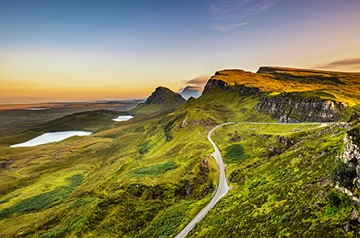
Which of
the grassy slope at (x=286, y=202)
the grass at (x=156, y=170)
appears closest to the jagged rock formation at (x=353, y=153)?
the grassy slope at (x=286, y=202)

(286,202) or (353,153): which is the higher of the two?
(353,153)

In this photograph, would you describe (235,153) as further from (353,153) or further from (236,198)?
(353,153)

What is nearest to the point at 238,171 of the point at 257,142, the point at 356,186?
the point at 257,142

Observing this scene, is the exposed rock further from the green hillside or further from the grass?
the grass

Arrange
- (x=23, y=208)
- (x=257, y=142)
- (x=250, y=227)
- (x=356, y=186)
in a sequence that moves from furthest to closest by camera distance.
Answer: (x=23, y=208) < (x=257, y=142) < (x=250, y=227) < (x=356, y=186)

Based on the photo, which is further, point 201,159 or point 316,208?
point 201,159

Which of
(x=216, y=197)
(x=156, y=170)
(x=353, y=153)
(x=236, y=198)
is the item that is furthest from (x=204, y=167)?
(x=353, y=153)

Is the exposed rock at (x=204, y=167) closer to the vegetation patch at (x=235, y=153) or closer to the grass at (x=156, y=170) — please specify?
the vegetation patch at (x=235, y=153)

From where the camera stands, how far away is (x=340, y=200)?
47.2 metres

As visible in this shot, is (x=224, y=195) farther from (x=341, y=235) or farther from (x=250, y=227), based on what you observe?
(x=341, y=235)

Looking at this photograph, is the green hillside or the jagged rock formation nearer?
the jagged rock formation

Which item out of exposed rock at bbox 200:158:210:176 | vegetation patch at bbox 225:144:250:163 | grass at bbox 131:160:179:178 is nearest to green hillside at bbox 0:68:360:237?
exposed rock at bbox 200:158:210:176

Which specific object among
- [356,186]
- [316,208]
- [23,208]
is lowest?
[23,208]

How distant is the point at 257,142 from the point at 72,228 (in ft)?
398
